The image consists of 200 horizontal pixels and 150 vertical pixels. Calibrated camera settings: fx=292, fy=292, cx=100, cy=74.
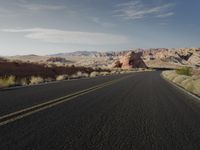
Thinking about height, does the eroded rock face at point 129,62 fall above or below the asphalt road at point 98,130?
below

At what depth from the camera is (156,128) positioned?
6496mm

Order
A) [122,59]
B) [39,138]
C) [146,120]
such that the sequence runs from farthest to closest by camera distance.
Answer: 1. [122,59]
2. [146,120]
3. [39,138]

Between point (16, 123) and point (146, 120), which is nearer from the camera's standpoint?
point (16, 123)

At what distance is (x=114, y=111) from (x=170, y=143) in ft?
11.8

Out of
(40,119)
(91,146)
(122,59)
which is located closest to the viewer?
(91,146)

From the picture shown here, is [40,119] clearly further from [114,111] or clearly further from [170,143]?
[170,143]

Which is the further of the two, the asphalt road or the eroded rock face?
the eroded rock face

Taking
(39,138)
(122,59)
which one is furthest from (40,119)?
(122,59)

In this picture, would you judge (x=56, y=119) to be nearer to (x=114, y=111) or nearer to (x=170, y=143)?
(x=114, y=111)

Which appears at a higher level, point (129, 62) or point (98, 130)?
point (98, 130)

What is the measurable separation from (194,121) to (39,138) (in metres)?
4.28

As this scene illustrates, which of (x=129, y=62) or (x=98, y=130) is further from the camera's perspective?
(x=129, y=62)

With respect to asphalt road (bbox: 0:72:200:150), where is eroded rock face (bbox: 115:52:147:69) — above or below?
below

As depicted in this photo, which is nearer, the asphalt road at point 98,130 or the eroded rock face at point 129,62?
the asphalt road at point 98,130
